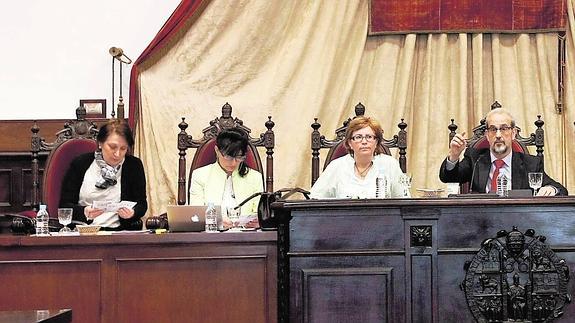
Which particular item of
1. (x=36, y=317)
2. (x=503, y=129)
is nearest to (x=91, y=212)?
(x=503, y=129)

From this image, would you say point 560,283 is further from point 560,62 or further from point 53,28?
point 53,28

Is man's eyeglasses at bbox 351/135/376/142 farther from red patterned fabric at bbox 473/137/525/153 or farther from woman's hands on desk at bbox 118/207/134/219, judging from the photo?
woman's hands on desk at bbox 118/207/134/219

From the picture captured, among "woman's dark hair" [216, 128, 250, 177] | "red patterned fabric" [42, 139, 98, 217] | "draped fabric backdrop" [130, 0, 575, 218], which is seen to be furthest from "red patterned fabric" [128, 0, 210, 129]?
"woman's dark hair" [216, 128, 250, 177]

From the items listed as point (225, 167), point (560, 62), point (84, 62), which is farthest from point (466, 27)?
point (84, 62)

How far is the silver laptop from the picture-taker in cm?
352

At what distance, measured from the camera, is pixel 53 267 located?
3385 millimetres

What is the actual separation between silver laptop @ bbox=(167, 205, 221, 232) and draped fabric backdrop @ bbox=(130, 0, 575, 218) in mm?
1951

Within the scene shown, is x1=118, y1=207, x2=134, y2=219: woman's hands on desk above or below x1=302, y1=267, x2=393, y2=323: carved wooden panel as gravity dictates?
above

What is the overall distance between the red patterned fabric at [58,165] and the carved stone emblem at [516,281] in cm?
227

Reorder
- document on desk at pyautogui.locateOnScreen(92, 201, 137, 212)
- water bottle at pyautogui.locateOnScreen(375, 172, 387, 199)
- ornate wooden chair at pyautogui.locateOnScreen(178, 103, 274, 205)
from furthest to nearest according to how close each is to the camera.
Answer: ornate wooden chair at pyautogui.locateOnScreen(178, 103, 274, 205), document on desk at pyautogui.locateOnScreen(92, 201, 137, 212), water bottle at pyautogui.locateOnScreen(375, 172, 387, 199)

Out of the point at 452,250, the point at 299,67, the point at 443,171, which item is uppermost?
the point at 299,67

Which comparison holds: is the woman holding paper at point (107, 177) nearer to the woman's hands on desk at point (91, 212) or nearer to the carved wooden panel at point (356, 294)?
the woman's hands on desk at point (91, 212)

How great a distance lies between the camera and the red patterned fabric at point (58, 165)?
14.4ft

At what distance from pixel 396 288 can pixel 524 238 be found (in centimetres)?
50
